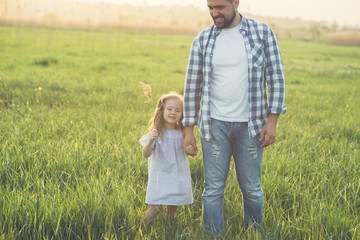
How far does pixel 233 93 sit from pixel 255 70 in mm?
213

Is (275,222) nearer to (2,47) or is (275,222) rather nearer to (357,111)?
(357,111)

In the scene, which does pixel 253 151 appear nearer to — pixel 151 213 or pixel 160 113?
pixel 160 113

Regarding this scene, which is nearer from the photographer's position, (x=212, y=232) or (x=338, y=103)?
(x=212, y=232)

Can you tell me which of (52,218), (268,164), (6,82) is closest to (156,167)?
(52,218)

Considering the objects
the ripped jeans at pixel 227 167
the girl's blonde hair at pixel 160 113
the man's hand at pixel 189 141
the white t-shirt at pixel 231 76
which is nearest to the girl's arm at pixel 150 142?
the girl's blonde hair at pixel 160 113

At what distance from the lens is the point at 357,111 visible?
721 centimetres

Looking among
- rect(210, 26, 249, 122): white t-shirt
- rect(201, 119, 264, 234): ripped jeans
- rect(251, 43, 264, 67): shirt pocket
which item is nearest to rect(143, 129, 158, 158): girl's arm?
rect(201, 119, 264, 234): ripped jeans

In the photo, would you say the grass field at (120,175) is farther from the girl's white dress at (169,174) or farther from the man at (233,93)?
the man at (233,93)

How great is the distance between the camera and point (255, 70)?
96.7 inches

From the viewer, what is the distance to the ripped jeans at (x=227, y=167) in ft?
8.30

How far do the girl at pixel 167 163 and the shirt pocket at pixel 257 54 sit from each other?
0.71 metres

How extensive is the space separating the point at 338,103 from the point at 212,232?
6.76 m

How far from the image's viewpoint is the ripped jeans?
2.53 m

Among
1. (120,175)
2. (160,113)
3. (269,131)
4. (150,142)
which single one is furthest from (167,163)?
(120,175)
